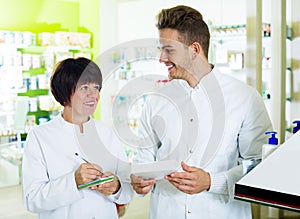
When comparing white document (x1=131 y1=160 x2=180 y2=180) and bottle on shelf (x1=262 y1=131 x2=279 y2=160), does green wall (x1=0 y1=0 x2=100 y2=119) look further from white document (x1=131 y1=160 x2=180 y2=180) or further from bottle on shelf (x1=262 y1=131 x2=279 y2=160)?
bottle on shelf (x1=262 y1=131 x2=279 y2=160)

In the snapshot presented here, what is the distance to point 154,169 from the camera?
1.29m

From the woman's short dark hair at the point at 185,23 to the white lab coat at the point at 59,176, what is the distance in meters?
0.41

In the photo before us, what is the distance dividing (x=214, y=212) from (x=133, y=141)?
391mm

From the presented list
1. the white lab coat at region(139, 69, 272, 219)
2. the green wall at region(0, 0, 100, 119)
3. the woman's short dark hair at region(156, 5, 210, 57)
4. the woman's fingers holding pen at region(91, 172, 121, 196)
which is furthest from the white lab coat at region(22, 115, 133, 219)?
the green wall at region(0, 0, 100, 119)

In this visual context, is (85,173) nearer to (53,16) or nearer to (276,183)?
(276,183)

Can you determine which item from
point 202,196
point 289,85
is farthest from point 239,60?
point 202,196

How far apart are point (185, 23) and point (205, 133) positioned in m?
0.40

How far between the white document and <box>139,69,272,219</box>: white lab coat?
9cm

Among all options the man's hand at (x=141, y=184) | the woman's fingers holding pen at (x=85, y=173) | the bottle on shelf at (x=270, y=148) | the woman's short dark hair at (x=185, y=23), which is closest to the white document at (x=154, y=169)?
the man's hand at (x=141, y=184)

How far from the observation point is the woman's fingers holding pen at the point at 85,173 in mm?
1248

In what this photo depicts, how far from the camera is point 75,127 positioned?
4.37 feet

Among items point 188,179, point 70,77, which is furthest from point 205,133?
point 70,77

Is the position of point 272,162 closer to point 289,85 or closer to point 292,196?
point 292,196

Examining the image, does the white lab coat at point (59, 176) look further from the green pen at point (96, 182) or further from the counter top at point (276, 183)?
the counter top at point (276, 183)
